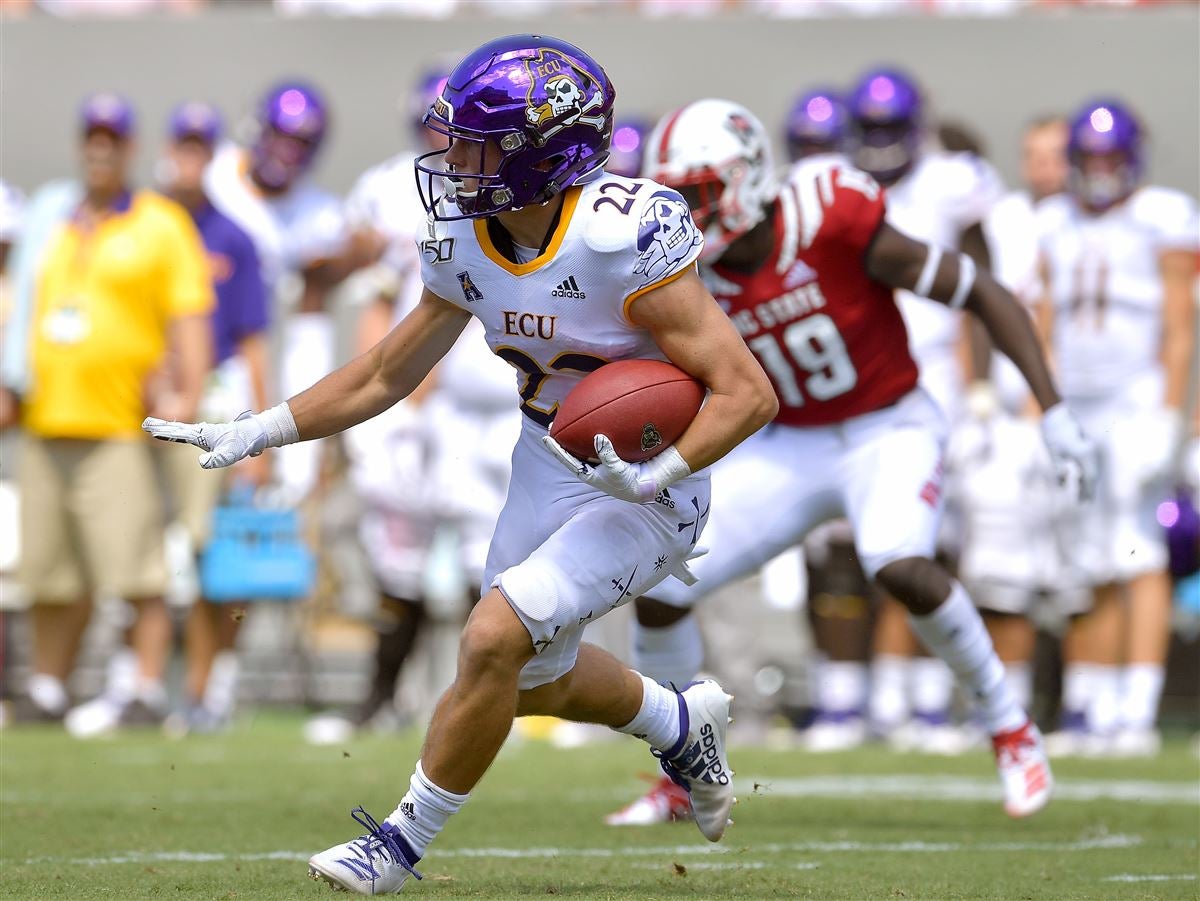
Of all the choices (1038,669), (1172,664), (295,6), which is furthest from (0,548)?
(1172,664)

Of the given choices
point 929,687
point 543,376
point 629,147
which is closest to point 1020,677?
point 929,687

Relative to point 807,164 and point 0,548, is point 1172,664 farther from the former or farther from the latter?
point 0,548

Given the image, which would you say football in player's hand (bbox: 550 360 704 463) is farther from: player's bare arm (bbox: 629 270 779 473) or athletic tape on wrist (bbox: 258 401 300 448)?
athletic tape on wrist (bbox: 258 401 300 448)

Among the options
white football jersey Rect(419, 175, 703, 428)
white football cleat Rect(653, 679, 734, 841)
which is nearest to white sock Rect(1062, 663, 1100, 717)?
white football cleat Rect(653, 679, 734, 841)

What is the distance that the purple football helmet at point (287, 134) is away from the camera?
9.62 meters

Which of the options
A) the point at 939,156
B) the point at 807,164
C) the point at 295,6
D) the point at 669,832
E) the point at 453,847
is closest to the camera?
the point at 453,847

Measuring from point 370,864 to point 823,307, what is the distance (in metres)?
2.51

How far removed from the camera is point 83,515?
8.95 meters

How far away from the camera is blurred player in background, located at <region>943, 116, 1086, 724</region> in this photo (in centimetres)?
886

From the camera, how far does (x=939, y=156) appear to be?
9.29 meters

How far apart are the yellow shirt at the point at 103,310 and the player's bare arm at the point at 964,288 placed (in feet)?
12.1

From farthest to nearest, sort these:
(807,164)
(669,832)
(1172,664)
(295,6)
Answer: (295,6) < (1172,664) < (807,164) < (669,832)

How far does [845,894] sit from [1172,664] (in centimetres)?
591

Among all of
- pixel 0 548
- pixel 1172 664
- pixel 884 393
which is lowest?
pixel 1172 664
